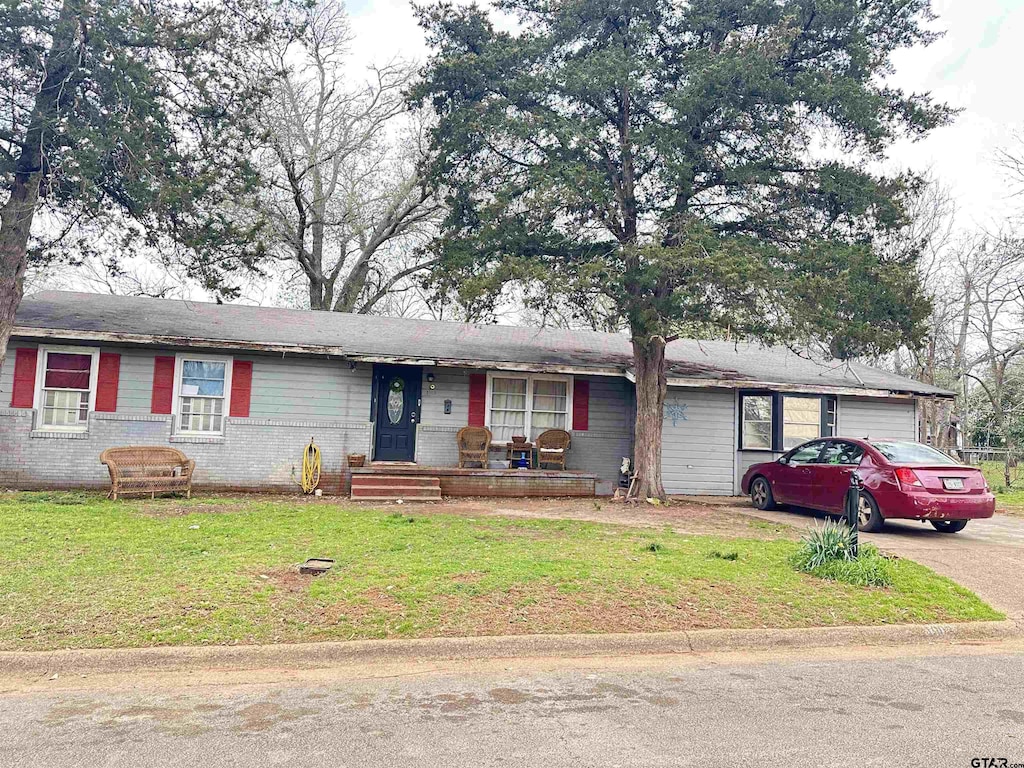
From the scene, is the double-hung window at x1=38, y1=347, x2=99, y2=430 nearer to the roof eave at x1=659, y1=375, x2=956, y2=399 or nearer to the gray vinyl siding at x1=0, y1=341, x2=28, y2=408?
the gray vinyl siding at x1=0, y1=341, x2=28, y2=408

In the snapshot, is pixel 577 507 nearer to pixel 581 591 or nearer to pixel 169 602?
pixel 581 591

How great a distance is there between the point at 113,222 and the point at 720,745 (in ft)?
47.0

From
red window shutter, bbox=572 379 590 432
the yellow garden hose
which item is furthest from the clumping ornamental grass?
the yellow garden hose

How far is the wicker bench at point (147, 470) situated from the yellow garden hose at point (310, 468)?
2019mm

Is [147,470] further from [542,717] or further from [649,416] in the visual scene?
[542,717]

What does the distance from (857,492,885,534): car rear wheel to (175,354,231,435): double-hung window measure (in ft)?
37.7

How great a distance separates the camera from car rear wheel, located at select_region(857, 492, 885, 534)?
10352 mm

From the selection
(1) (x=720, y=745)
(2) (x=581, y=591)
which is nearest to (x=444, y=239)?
(2) (x=581, y=591)

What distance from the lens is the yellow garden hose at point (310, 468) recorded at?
44.9ft

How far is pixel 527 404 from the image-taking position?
1530 centimetres

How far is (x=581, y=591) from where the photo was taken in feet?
20.3

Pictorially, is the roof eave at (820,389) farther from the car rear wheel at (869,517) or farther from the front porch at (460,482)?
the car rear wheel at (869,517)

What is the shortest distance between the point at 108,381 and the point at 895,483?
1372cm

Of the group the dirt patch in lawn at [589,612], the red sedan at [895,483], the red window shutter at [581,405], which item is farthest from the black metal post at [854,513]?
the red window shutter at [581,405]
